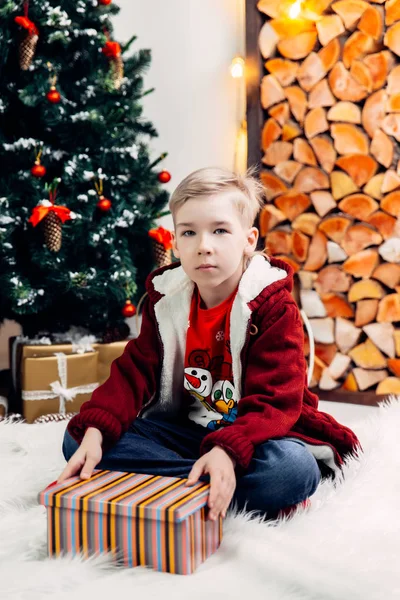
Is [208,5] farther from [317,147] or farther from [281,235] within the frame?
[281,235]

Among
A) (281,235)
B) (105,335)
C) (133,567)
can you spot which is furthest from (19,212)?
(133,567)

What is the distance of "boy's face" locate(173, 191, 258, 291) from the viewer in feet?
3.56

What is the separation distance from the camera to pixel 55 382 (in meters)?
1.88

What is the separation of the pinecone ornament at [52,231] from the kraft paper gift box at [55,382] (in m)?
0.29

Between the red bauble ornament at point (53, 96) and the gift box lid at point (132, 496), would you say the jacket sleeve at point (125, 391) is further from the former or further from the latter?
the red bauble ornament at point (53, 96)

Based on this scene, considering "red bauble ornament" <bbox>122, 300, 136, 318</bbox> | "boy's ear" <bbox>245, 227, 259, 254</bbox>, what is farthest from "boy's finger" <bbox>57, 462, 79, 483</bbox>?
"red bauble ornament" <bbox>122, 300, 136, 318</bbox>

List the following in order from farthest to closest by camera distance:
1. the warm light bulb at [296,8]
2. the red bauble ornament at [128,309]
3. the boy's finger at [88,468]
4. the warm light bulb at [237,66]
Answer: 1. the warm light bulb at [237,66]
2. the warm light bulb at [296,8]
3. the red bauble ornament at [128,309]
4. the boy's finger at [88,468]

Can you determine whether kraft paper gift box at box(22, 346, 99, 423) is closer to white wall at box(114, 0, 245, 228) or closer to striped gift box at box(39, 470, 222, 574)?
white wall at box(114, 0, 245, 228)

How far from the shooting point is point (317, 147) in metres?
2.17

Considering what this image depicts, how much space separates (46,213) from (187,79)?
0.98 m

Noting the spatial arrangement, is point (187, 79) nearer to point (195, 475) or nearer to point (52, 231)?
point (52, 231)

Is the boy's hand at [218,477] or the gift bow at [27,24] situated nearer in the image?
the boy's hand at [218,477]

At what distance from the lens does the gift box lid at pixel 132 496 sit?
2.73ft

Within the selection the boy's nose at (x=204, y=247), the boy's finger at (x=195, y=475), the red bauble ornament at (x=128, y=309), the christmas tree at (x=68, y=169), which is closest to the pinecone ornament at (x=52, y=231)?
the christmas tree at (x=68, y=169)
